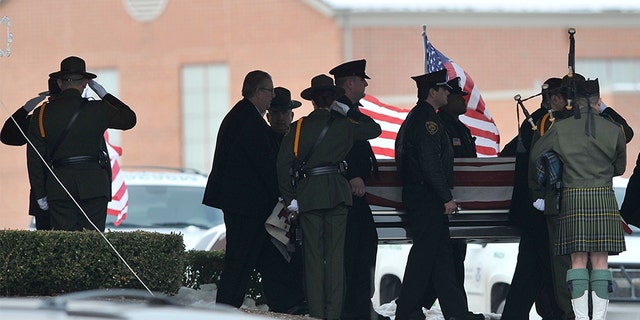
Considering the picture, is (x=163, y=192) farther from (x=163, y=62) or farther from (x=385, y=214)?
(x=163, y=62)

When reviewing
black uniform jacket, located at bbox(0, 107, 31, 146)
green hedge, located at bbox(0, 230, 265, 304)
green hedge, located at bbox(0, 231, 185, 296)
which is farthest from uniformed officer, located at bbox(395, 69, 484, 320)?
black uniform jacket, located at bbox(0, 107, 31, 146)

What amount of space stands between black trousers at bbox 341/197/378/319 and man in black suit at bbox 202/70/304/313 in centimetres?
59

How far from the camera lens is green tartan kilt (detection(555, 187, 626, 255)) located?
10.2m

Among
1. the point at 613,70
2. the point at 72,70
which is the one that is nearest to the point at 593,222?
the point at 72,70

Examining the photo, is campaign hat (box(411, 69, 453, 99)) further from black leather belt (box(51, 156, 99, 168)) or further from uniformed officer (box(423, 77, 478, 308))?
black leather belt (box(51, 156, 99, 168))

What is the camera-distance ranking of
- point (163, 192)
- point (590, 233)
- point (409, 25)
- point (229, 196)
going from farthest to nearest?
point (409, 25) → point (163, 192) → point (229, 196) → point (590, 233)

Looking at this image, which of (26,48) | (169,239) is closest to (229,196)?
(169,239)

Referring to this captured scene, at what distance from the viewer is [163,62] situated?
133ft

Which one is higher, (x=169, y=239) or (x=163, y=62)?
(x=163, y=62)

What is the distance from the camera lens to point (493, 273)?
568 inches

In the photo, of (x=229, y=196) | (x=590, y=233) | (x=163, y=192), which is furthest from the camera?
(x=163, y=192)

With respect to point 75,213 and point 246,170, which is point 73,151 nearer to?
point 75,213

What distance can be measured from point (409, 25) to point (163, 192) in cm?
2184

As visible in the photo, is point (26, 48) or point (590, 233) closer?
point (590, 233)
